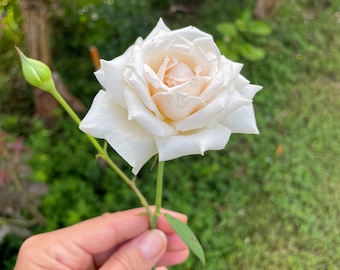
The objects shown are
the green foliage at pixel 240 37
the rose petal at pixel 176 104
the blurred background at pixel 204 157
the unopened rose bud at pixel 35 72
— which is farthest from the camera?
the green foliage at pixel 240 37

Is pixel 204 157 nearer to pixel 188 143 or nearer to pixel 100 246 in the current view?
pixel 100 246

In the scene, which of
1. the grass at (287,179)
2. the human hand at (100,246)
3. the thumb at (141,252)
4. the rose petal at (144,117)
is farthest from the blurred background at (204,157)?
the rose petal at (144,117)

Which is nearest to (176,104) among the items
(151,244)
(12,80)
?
(151,244)

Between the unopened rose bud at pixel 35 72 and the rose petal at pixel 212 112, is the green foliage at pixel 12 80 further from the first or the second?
the rose petal at pixel 212 112

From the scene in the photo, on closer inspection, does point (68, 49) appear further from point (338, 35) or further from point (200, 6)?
point (338, 35)

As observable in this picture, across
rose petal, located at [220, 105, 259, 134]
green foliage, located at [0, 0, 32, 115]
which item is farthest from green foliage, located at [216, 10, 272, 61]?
rose petal, located at [220, 105, 259, 134]

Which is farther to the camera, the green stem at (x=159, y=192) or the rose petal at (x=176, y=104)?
the green stem at (x=159, y=192)

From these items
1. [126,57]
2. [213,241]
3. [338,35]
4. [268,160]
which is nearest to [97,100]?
[126,57]
